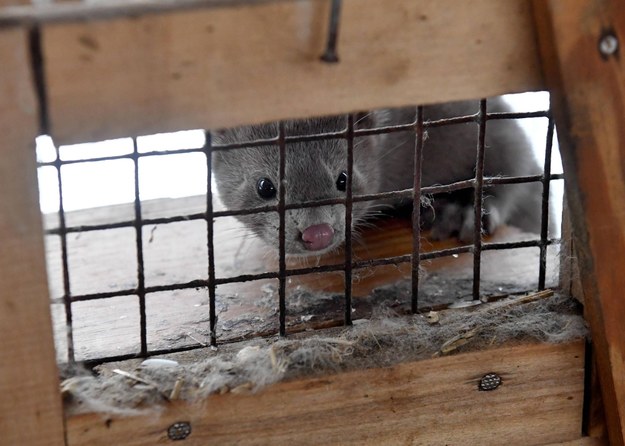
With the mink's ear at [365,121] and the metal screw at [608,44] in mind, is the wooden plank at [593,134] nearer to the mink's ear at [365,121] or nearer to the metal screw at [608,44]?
the metal screw at [608,44]

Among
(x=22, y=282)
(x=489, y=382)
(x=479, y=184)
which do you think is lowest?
(x=489, y=382)

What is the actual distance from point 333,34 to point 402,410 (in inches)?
25.0

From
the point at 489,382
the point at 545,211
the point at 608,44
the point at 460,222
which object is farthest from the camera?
the point at 460,222

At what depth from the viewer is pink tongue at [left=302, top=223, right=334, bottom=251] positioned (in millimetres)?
1903

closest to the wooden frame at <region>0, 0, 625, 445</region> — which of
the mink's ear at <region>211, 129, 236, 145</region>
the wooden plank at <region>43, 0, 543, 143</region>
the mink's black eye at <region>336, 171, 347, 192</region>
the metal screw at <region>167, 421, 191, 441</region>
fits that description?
the wooden plank at <region>43, 0, 543, 143</region>

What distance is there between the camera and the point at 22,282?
1100 millimetres

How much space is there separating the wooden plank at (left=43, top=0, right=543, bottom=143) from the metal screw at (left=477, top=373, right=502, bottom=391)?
49 cm

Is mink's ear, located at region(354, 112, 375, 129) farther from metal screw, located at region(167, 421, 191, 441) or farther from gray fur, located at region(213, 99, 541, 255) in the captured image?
metal screw, located at region(167, 421, 191, 441)

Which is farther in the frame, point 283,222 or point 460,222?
point 460,222

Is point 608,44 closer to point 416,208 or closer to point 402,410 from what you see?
point 416,208

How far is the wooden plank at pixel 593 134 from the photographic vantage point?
114 cm

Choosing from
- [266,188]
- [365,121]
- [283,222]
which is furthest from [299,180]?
[283,222]

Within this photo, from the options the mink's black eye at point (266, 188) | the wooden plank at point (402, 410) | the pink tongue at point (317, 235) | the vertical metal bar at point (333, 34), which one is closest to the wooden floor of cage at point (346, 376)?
the wooden plank at point (402, 410)

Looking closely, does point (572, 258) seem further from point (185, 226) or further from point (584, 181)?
point (185, 226)
